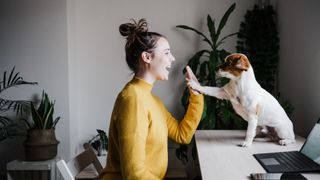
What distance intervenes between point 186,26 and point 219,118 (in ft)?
2.79

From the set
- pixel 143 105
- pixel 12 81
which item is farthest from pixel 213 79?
pixel 12 81

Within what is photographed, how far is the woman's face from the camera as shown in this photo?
1563 mm

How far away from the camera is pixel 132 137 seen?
4.46 feet

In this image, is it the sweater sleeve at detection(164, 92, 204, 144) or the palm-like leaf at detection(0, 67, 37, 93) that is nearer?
the sweater sleeve at detection(164, 92, 204, 144)

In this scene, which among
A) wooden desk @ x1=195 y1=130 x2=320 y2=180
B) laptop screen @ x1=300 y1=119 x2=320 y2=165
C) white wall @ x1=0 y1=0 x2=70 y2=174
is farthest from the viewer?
white wall @ x1=0 y1=0 x2=70 y2=174

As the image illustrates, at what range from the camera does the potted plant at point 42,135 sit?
2.89 m

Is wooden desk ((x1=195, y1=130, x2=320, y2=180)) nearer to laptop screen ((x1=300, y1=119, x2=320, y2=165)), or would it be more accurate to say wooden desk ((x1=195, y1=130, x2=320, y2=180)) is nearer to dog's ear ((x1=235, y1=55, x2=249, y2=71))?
laptop screen ((x1=300, y1=119, x2=320, y2=165))

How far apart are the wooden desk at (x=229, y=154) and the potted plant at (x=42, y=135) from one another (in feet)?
4.63

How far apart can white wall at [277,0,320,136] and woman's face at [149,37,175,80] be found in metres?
1.05

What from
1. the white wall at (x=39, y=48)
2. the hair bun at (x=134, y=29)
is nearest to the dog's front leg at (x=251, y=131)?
the hair bun at (x=134, y=29)

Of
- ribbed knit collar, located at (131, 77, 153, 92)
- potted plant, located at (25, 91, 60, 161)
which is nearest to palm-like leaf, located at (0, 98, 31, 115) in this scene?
potted plant, located at (25, 91, 60, 161)

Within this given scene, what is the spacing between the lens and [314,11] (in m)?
2.20

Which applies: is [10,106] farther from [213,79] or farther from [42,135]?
[213,79]

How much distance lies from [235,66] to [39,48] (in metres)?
2.07
